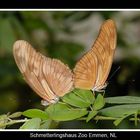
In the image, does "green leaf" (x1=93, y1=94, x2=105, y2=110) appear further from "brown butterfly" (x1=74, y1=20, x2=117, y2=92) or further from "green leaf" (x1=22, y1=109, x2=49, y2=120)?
"green leaf" (x1=22, y1=109, x2=49, y2=120)

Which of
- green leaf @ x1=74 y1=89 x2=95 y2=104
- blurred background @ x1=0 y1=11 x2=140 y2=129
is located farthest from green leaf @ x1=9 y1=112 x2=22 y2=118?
green leaf @ x1=74 y1=89 x2=95 y2=104

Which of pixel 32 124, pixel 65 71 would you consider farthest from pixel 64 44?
pixel 32 124

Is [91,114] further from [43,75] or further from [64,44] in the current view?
[64,44]

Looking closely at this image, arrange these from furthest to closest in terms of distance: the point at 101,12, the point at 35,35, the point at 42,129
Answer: the point at 35,35
the point at 101,12
the point at 42,129

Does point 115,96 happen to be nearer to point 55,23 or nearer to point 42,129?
point 42,129

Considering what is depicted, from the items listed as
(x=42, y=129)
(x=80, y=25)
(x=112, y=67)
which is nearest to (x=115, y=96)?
(x=112, y=67)
